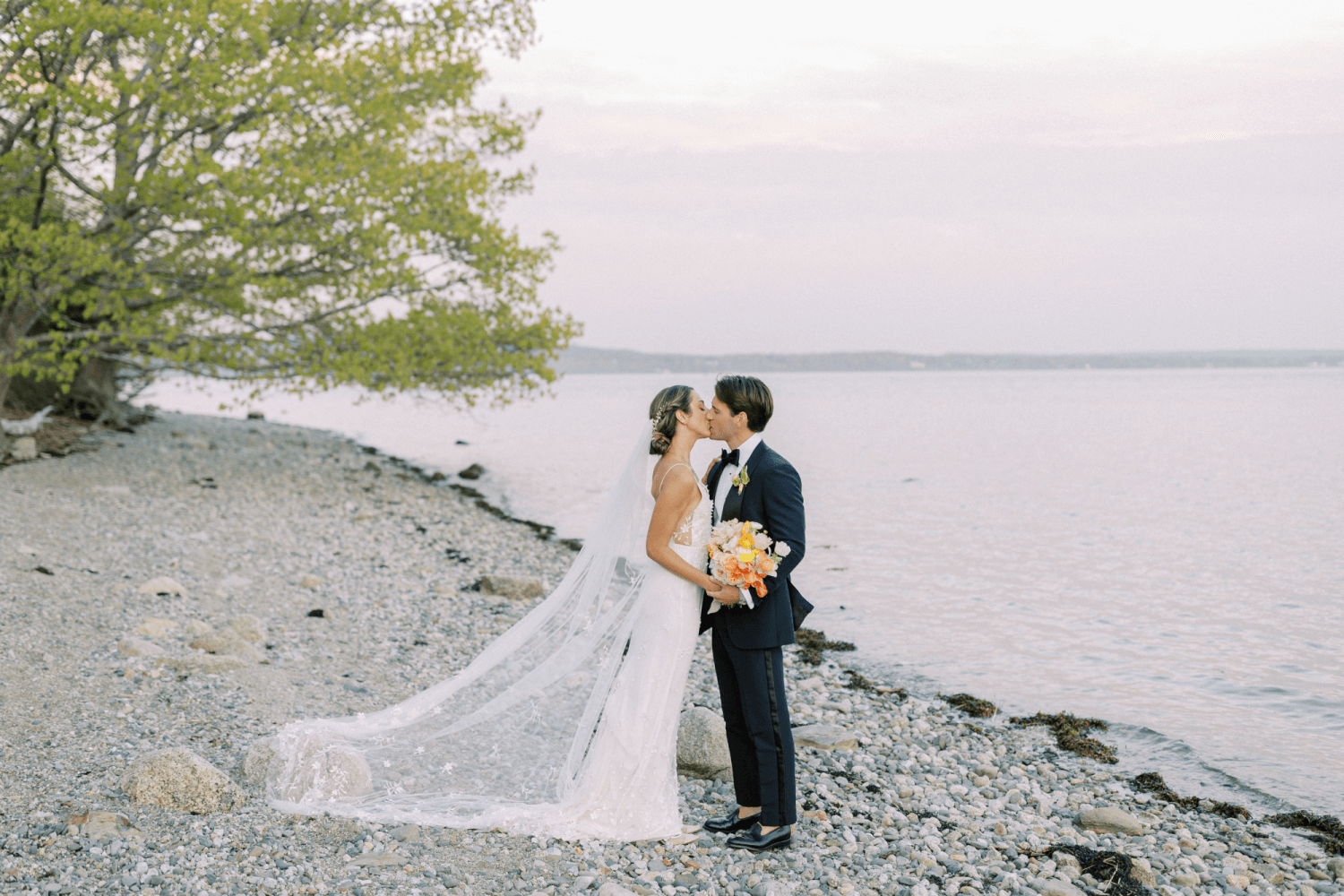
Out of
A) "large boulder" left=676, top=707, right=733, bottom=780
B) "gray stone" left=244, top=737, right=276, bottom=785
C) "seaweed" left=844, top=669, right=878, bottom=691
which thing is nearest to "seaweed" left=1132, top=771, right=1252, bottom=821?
"seaweed" left=844, top=669, right=878, bottom=691

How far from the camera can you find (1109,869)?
5.96 m

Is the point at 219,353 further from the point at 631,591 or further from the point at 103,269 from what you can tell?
the point at 631,591

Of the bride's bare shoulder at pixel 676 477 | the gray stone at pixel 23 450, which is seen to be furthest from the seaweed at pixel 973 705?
the gray stone at pixel 23 450

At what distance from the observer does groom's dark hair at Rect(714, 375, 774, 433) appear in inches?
209

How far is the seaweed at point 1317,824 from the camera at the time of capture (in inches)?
279

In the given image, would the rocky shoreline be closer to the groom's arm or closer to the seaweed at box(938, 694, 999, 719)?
the seaweed at box(938, 694, 999, 719)

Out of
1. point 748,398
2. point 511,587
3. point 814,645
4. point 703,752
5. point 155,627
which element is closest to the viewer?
point 748,398

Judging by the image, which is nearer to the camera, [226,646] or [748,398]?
[748,398]

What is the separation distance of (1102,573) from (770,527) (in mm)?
15515

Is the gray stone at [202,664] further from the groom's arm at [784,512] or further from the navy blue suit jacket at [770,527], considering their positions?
the groom's arm at [784,512]

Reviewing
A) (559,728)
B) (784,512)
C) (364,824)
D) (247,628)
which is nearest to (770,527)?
(784,512)

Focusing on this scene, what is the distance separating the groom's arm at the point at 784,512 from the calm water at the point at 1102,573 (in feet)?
16.8

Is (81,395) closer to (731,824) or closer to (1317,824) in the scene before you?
(731,824)

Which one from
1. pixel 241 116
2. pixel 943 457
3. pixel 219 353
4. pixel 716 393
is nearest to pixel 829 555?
pixel 219 353
